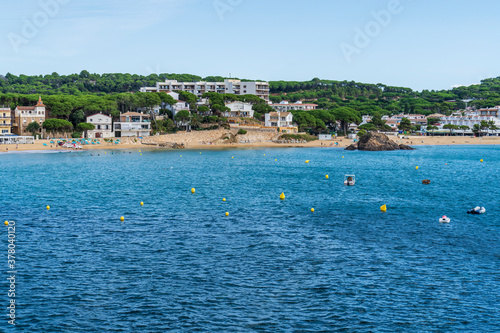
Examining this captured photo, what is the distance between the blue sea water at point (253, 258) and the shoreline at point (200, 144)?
66473mm

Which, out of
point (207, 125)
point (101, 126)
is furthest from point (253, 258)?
point (207, 125)

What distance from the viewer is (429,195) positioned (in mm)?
58500

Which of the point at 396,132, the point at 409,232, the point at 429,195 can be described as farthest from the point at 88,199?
the point at 396,132

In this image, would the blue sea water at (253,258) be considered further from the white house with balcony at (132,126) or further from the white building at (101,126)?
the white house with balcony at (132,126)

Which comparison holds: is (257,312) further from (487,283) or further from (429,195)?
(429,195)

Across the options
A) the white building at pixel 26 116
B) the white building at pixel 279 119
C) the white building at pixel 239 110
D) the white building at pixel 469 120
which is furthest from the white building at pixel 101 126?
the white building at pixel 469 120

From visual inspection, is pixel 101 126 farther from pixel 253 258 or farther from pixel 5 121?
pixel 253 258

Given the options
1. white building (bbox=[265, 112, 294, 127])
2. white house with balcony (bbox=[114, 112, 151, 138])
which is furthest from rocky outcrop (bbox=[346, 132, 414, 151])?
white house with balcony (bbox=[114, 112, 151, 138])

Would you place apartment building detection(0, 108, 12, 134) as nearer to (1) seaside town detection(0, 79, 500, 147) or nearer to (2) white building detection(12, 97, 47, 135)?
(1) seaside town detection(0, 79, 500, 147)

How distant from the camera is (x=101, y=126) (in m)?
148

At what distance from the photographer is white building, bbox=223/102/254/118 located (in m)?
172

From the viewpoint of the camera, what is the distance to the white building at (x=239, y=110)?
171500 millimetres

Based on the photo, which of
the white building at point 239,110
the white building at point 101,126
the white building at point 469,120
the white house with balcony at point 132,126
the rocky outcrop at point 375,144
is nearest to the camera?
the rocky outcrop at point 375,144

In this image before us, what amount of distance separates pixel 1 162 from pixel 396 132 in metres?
137
